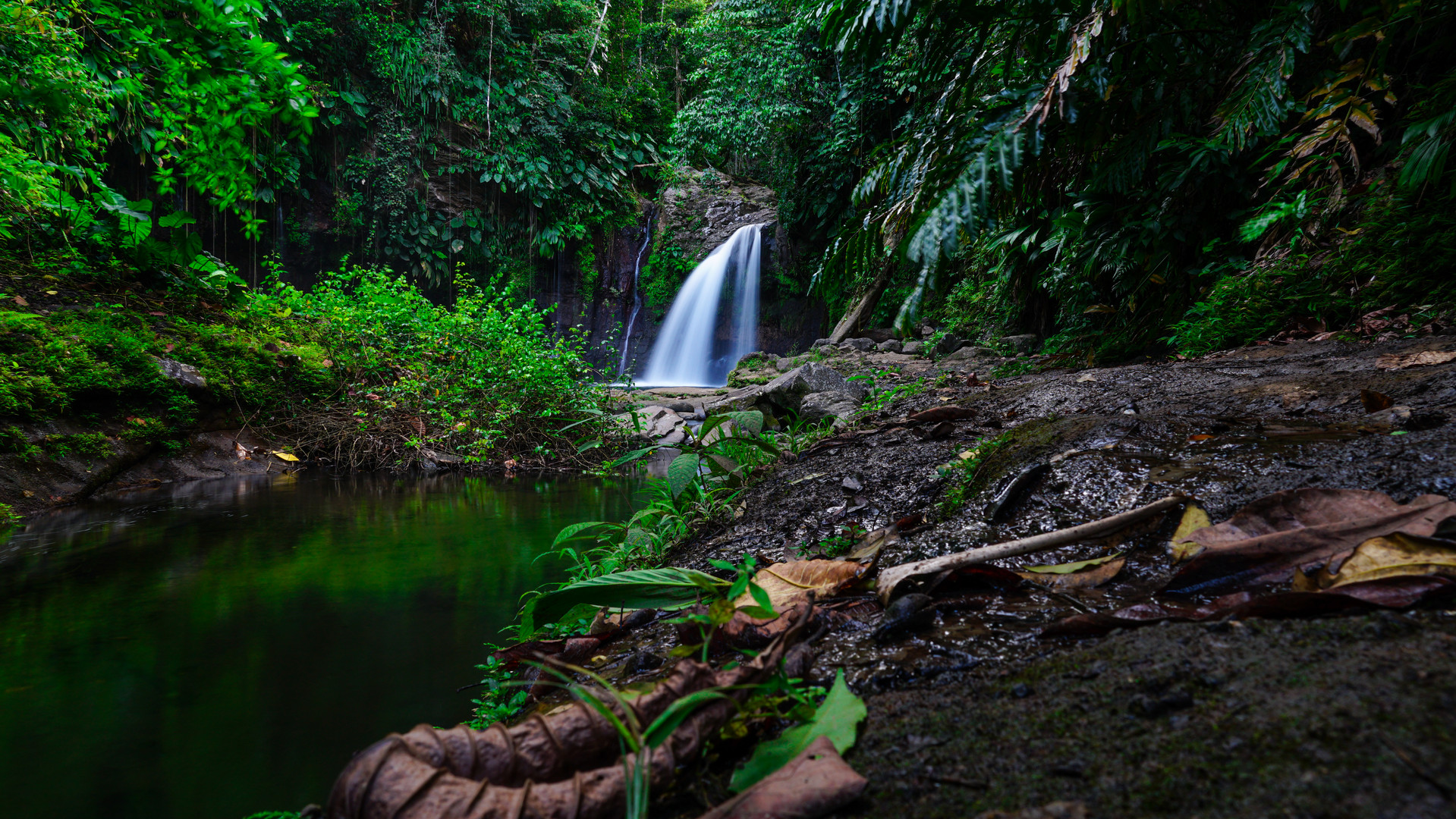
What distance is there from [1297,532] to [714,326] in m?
12.1

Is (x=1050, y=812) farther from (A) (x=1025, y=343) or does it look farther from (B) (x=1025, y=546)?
(A) (x=1025, y=343)

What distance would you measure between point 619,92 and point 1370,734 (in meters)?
15.1

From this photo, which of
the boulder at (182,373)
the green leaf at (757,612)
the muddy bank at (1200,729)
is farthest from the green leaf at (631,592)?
the boulder at (182,373)

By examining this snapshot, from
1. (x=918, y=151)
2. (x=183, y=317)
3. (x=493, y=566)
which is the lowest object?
(x=493, y=566)

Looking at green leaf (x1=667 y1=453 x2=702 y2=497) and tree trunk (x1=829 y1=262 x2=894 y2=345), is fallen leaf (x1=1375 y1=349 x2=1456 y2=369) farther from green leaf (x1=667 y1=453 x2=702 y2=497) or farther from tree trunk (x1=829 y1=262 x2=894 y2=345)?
tree trunk (x1=829 y1=262 x2=894 y2=345)

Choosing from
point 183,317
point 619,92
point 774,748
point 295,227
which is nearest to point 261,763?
point 774,748

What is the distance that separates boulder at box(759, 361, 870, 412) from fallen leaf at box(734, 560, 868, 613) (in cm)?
337

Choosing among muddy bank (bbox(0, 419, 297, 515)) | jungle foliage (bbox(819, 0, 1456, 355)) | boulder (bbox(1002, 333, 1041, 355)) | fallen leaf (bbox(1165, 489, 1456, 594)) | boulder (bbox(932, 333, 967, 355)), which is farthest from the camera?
boulder (bbox(932, 333, 967, 355))

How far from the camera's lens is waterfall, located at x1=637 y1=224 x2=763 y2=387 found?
12.6 m

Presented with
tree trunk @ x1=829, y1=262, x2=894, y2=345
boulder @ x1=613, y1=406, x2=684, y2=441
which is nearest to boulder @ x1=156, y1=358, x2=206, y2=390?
boulder @ x1=613, y1=406, x2=684, y2=441

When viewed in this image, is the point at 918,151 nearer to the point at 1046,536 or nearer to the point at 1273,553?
the point at 1046,536

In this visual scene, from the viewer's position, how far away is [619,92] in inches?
527

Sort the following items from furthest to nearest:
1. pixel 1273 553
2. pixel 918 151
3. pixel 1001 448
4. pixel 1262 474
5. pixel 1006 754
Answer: pixel 918 151 < pixel 1001 448 < pixel 1262 474 < pixel 1273 553 < pixel 1006 754

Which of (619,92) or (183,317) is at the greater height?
(619,92)
